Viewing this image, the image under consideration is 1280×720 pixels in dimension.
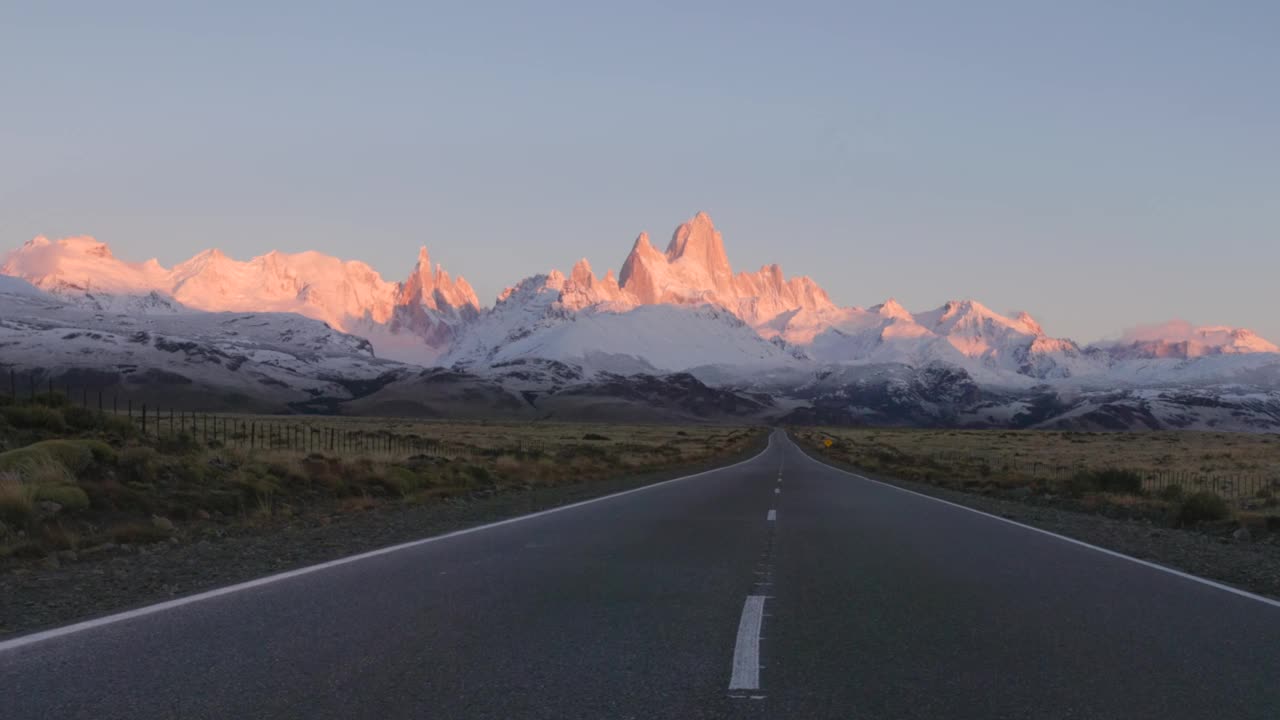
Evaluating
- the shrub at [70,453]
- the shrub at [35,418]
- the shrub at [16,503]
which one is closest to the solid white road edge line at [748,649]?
the shrub at [16,503]

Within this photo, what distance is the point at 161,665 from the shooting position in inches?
271

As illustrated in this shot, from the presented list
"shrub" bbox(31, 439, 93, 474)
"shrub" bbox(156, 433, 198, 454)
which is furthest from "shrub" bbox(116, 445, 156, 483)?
"shrub" bbox(156, 433, 198, 454)

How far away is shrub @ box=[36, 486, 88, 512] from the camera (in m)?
14.7

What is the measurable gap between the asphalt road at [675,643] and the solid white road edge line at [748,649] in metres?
0.03

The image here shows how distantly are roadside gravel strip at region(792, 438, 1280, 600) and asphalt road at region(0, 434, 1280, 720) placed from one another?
99 cm

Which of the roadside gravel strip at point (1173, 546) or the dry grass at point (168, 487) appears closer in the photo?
the roadside gravel strip at point (1173, 546)

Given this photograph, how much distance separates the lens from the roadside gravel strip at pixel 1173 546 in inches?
487

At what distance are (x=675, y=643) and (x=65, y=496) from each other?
1117 cm

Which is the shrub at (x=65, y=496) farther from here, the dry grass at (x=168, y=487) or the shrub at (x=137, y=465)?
the shrub at (x=137, y=465)

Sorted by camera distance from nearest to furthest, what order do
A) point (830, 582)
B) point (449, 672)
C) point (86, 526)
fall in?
point (449, 672)
point (830, 582)
point (86, 526)

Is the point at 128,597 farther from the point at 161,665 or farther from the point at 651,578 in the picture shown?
the point at 651,578

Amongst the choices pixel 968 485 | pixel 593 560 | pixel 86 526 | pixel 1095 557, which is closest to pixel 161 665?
pixel 593 560

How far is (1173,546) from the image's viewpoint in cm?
1562

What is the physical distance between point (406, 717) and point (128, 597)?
5324 mm
